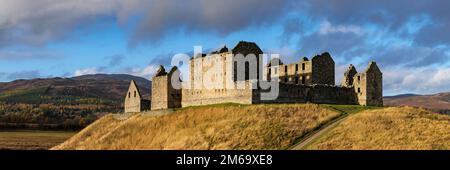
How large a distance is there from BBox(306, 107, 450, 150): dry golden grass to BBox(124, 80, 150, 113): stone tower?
37.4 metres

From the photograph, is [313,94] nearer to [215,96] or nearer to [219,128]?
[215,96]

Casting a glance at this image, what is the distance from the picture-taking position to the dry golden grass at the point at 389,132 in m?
44.5

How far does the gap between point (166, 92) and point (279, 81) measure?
15.7m

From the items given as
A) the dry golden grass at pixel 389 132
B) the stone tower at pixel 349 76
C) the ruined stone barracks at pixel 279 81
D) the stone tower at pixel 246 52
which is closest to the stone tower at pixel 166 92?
the ruined stone barracks at pixel 279 81

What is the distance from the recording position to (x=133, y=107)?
84875mm

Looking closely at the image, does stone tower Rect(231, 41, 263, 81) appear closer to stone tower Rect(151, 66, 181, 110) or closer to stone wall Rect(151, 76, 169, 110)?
stone tower Rect(151, 66, 181, 110)

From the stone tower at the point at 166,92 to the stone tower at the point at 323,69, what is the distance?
60.5ft

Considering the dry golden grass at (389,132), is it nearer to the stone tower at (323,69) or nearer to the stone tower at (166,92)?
the stone tower at (323,69)

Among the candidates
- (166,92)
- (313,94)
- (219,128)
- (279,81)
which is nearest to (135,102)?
(166,92)

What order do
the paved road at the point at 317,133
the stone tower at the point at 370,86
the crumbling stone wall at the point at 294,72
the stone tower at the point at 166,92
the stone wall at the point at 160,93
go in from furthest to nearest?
the stone wall at the point at 160,93 → the stone tower at the point at 166,92 → the crumbling stone wall at the point at 294,72 → the stone tower at the point at 370,86 → the paved road at the point at 317,133

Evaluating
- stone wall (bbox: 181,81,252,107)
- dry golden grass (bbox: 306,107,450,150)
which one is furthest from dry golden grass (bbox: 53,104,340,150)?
dry golden grass (bbox: 306,107,450,150)

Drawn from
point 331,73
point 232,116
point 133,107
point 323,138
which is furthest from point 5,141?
point 323,138
